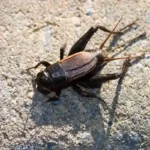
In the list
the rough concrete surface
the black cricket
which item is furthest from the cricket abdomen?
the rough concrete surface

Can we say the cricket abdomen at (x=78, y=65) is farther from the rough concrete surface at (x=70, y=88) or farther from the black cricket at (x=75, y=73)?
the rough concrete surface at (x=70, y=88)

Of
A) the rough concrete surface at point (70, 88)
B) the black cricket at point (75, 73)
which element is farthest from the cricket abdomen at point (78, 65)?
the rough concrete surface at point (70, 88)

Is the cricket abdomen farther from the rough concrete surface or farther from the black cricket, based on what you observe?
the rough concrete surface

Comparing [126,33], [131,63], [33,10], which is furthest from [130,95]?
[33,10]

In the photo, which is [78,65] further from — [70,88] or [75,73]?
[70,88]
